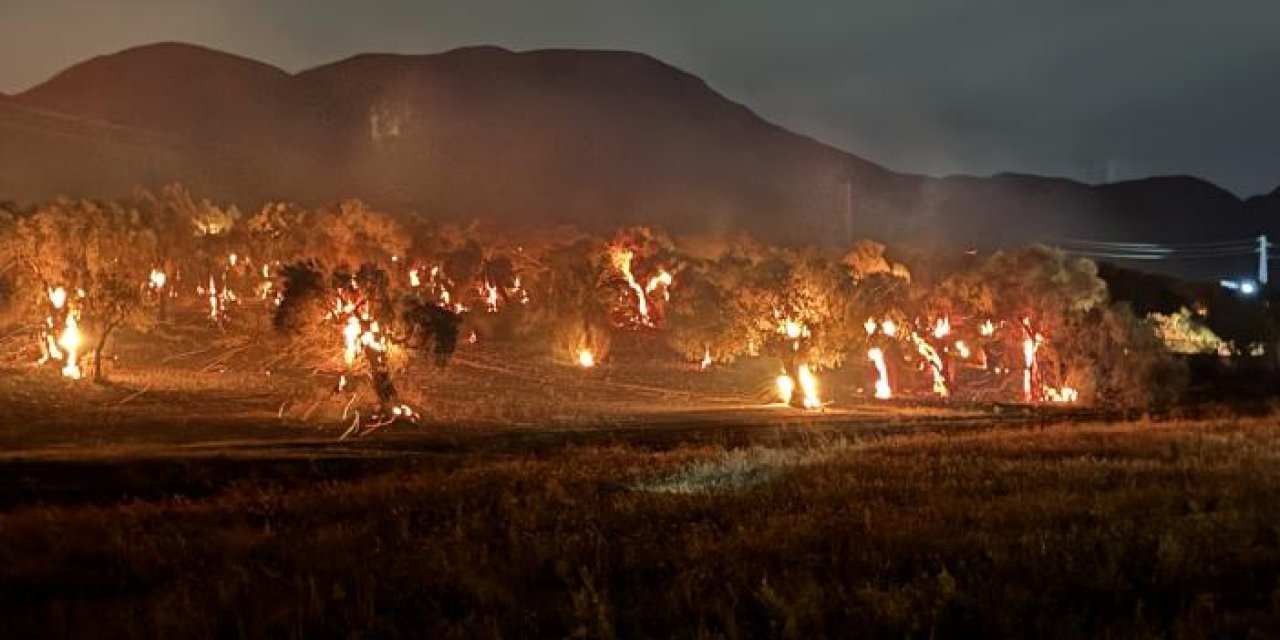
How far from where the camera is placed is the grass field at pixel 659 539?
28.4 feet

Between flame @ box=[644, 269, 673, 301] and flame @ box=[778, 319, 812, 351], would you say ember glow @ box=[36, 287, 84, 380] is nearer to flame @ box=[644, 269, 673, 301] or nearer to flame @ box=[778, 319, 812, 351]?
flame @ box=[778, 319, 812, 351]

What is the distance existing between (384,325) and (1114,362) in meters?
34.3

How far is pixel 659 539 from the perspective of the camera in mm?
12141

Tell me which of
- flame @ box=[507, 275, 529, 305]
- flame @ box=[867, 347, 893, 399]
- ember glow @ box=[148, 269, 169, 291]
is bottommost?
flame @ box=[867, 347, 893, 399]

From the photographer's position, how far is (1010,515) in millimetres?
12719

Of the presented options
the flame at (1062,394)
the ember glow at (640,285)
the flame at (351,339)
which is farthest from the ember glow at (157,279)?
the flame at (1062,394)

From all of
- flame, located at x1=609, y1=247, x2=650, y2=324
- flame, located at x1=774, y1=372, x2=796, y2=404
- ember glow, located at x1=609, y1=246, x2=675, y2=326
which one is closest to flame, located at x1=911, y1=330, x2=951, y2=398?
flame, located at x1=774, y1=372, x2=796, y2=404

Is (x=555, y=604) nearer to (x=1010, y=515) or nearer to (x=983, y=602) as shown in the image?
(x=983, y=602)

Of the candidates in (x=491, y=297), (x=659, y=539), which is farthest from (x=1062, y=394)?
(x=659, y=539)

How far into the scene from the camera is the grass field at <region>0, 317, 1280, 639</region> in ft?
28.4

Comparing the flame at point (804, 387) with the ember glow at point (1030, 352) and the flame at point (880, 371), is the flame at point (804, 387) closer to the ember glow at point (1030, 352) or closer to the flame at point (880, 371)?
the flame at point (880, 371)

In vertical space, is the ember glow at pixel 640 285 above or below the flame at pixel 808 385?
above

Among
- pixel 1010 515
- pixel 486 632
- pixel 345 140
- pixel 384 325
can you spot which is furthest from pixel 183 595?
pixel 345 140

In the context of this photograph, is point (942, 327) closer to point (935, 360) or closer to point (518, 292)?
point (935, 360)
